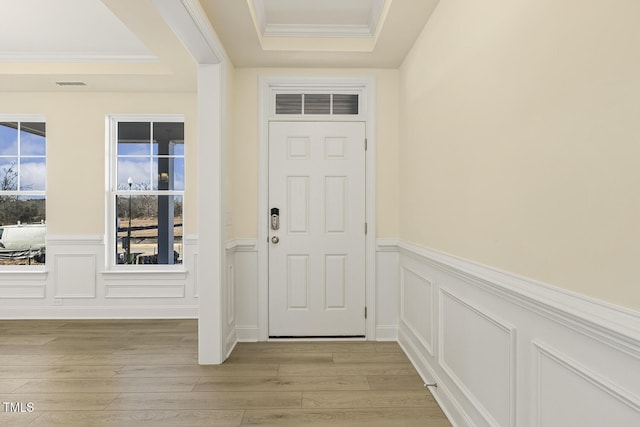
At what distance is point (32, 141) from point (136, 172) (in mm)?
1253

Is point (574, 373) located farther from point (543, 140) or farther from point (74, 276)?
point (74, 276)

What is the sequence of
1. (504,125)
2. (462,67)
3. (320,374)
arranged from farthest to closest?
1. (320,374)
2. (462,67)
3. (504,125)

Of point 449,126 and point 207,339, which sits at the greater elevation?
point 449,126

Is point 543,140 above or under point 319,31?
under

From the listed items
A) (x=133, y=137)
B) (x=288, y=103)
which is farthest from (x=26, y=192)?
(x=288, y=103)

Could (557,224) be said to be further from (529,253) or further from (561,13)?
(561,13)

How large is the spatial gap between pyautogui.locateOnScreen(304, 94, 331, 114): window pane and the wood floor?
2.15 m

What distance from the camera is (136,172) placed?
442 cm

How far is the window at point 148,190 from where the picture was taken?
440 centimetres

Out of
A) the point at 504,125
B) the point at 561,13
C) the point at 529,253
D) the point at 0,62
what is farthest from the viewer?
the point at 0,62

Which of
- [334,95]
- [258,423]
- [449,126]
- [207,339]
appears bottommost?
[258,423]

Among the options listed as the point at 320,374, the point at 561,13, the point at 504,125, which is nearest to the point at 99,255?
the point at 320,374

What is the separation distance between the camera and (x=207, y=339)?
302 cm

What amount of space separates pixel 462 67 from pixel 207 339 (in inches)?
103
